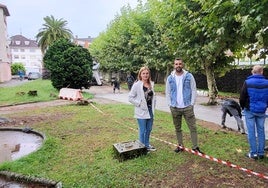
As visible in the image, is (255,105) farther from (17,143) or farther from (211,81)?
(211,81)

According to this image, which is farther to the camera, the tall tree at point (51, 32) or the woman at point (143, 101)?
the tall tree at point (51, 32)

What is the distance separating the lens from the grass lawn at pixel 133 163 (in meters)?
4.93

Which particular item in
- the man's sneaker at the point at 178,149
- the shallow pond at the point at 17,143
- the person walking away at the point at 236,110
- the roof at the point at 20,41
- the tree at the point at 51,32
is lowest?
the shallow pond at the point at 17,143

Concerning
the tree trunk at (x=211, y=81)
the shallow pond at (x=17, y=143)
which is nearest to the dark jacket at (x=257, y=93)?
the shallow pond at (x=17, y=143)

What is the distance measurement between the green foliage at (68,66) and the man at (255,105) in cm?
1670

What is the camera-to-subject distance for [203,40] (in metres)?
12.8

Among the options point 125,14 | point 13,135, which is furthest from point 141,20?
point 13,135

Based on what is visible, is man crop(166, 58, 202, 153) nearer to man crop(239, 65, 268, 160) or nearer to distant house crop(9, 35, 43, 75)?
man crop(239, 65, 268, 160)

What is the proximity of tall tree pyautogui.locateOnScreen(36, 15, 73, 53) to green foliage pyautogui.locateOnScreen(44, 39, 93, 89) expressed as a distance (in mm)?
30272

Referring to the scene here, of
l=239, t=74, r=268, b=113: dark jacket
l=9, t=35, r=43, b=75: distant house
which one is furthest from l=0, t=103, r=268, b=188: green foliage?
l=9, t=35, r=43, b=75: distant house

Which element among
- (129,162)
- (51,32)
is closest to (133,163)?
(129,162)

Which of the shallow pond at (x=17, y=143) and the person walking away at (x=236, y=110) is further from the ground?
the person walking away at (x=236, y=110)

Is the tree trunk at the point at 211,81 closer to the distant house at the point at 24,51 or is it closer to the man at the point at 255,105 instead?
the man at the point at 255,105

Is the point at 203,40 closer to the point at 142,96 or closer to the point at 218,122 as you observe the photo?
the point at 218,122
